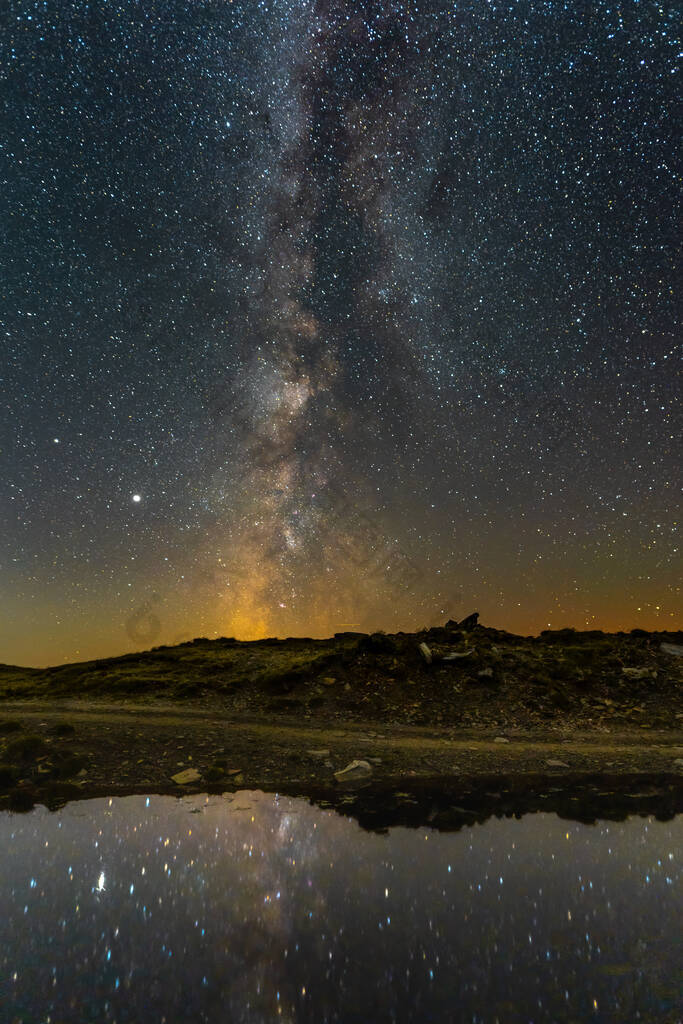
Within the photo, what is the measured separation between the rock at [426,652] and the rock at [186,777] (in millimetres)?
10531

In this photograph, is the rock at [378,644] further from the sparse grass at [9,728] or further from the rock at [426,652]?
the sparse grass at [9,728]

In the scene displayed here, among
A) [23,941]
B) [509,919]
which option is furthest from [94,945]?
[509,919]

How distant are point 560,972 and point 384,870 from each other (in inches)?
81.9

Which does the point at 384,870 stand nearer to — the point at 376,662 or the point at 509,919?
the point at 509,919

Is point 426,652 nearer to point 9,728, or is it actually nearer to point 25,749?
point 25,749

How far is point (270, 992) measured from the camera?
10.7ft

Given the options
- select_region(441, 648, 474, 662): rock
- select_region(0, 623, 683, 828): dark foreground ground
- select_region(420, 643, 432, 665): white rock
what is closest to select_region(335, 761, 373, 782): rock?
select_region(0, 623, 683, 828): dark foreground ground

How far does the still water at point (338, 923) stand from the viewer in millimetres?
3166

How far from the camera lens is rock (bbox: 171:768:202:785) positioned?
9.07 m

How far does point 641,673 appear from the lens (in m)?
17.6

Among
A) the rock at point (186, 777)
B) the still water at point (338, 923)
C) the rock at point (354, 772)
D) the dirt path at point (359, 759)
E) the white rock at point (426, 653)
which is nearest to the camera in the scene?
the still water at point (338, 923)

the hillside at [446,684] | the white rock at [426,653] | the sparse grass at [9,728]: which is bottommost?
the sparse grass at [9,728]

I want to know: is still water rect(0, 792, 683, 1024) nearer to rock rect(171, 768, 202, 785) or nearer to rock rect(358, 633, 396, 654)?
rock rect(171, 768, 202, 785)

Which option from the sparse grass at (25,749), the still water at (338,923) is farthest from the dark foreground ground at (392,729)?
the still water at (338,923)
